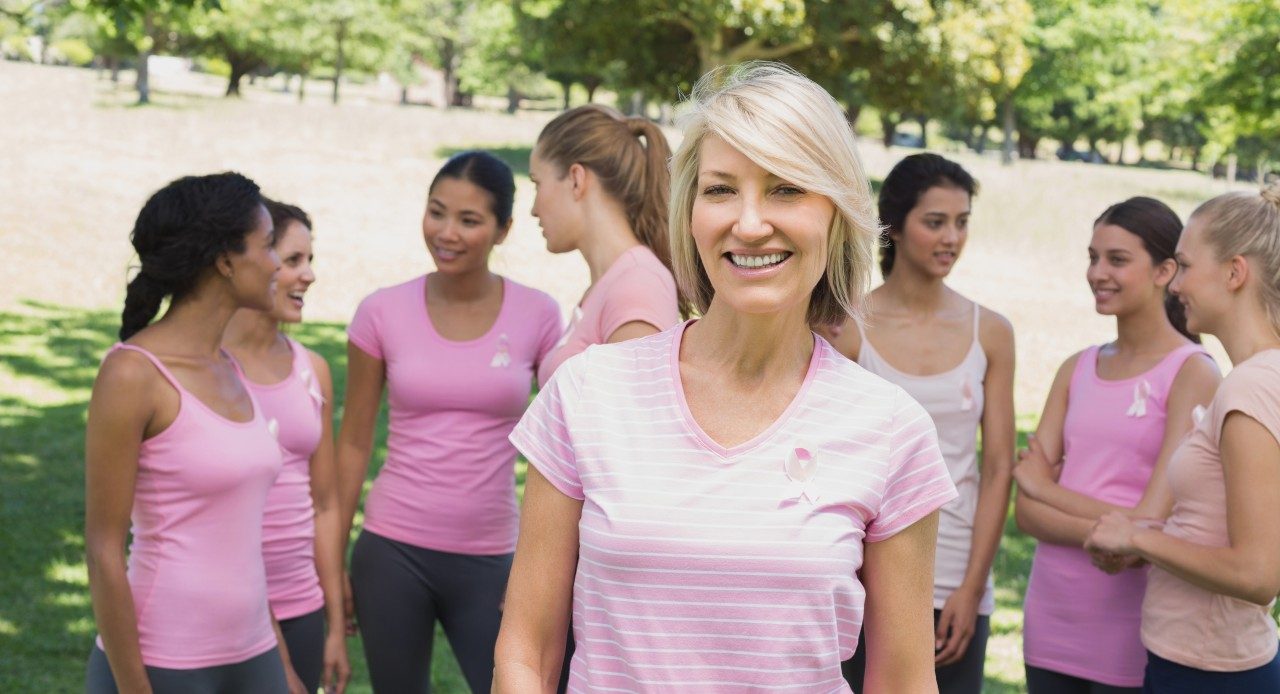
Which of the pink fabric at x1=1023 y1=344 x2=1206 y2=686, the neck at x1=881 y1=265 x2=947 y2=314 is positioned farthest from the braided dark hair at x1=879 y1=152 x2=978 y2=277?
the pink fabric at x1=1023 y1=344 x2=1206 y2=686

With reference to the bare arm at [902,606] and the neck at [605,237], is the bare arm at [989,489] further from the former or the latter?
the bare arm at [902,606]

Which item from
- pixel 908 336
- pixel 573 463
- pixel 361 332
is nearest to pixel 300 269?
pixel 361 332

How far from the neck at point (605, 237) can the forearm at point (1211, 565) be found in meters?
1.56

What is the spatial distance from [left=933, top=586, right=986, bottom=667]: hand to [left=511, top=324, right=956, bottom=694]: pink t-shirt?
1932 millimetres

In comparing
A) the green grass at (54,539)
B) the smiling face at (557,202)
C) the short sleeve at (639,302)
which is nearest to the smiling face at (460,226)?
the smiling face at (557,202)

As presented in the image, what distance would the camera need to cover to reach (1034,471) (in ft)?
13.8

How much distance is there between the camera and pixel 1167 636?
360cm

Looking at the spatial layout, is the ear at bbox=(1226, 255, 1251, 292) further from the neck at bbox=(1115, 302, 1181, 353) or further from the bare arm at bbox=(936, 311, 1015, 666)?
the bare arm at bbox=(936, 311, 1015, 666)

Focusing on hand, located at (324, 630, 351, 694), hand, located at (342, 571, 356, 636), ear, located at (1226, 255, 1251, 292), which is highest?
ear, located at (1226, 255, 1251, 292)

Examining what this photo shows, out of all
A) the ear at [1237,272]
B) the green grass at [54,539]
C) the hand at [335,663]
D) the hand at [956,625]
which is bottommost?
the green grass at [54,539]

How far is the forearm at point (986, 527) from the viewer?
162 inches

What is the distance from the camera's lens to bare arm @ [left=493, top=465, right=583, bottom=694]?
229 cm

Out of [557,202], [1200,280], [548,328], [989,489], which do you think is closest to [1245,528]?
[1200,280]

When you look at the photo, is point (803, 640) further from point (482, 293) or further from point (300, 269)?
point (300, 269)
